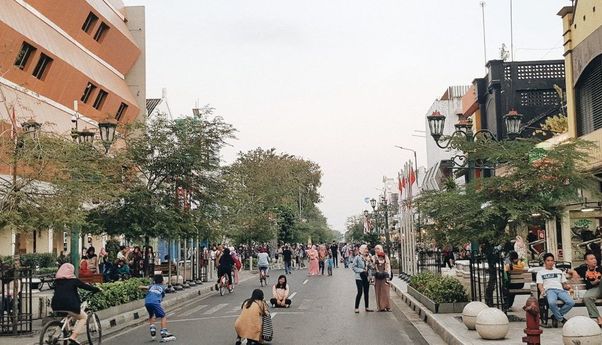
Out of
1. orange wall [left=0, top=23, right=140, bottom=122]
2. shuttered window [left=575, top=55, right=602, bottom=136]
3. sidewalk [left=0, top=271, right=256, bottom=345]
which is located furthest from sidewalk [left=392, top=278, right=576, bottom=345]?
orange wall [left=0, top=23, right=140, bottom=122]

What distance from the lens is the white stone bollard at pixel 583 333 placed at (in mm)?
10070

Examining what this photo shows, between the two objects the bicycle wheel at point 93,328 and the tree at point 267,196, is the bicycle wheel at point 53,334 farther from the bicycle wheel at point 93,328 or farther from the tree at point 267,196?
the tree at point 267,196

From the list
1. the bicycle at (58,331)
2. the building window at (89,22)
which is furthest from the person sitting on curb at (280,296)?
the building window at (89,22)

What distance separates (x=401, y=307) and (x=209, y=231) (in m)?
10.0

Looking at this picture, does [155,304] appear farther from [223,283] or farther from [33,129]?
[223,283]

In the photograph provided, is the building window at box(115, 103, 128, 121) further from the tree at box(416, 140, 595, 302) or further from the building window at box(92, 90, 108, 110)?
the tree at box(416, 140, 595, 302)

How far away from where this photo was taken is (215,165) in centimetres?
2769

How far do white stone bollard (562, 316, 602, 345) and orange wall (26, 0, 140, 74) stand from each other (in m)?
37.5

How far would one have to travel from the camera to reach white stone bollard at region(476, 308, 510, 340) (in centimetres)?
1177

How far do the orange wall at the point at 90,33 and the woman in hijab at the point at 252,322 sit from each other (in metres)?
33.1

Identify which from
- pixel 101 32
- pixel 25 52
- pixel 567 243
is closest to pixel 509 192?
pixel 567 243

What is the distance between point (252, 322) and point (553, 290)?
5767mm

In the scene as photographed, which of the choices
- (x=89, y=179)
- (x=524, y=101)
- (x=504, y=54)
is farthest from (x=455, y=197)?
(x=504, y=54)

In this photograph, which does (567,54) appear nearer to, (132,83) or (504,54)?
(504,54)
